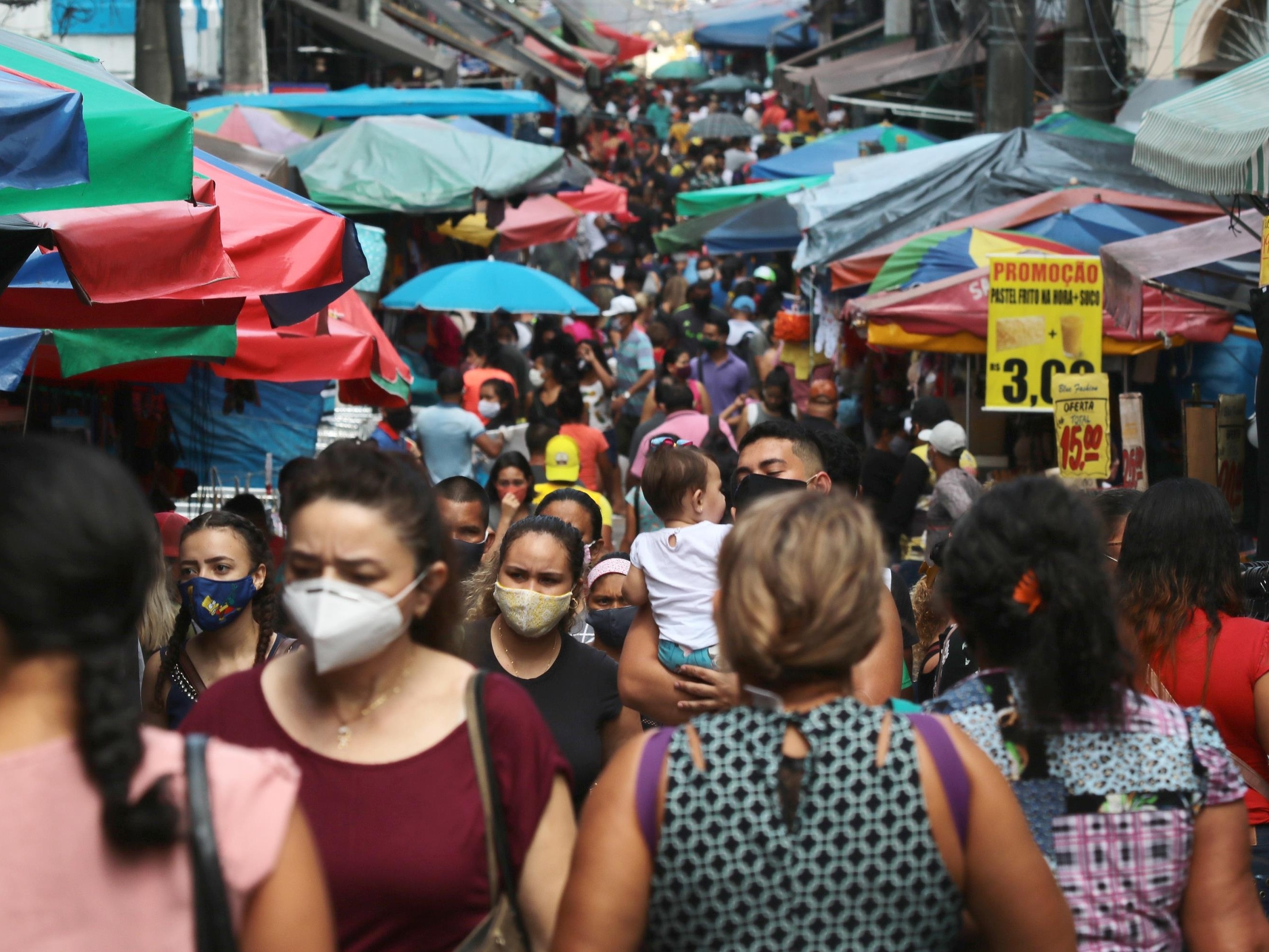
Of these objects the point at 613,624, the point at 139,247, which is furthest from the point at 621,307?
the point at 139,247

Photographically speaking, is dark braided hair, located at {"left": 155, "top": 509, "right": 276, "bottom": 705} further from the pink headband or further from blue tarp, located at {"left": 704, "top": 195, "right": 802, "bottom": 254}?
blue tarp, located at {"left": 704, "top": 195, "right": 802, "bottom": 254}

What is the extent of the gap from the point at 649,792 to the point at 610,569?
11.9 ft

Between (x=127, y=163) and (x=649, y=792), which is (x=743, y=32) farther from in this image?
(x=649, y=792)

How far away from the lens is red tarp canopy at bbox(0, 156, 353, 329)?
4578 mm

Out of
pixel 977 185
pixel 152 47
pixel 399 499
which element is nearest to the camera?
pixel 399 499

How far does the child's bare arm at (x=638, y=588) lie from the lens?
4.48 meters

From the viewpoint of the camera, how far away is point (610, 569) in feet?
19.4

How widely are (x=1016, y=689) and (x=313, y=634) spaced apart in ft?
4.00

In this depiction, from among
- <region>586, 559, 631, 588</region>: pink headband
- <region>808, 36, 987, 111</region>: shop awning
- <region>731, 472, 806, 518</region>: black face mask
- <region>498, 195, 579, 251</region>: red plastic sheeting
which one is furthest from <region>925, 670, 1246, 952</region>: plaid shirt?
<region>808, 36, 987, 111</region>: shop awning

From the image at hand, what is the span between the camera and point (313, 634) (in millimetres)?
2508

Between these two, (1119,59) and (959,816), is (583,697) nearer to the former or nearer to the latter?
(959,816)

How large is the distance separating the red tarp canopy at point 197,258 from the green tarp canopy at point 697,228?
45.0ft

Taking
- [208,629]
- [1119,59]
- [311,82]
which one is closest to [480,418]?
[208,629]

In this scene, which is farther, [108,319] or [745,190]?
[745,190]
